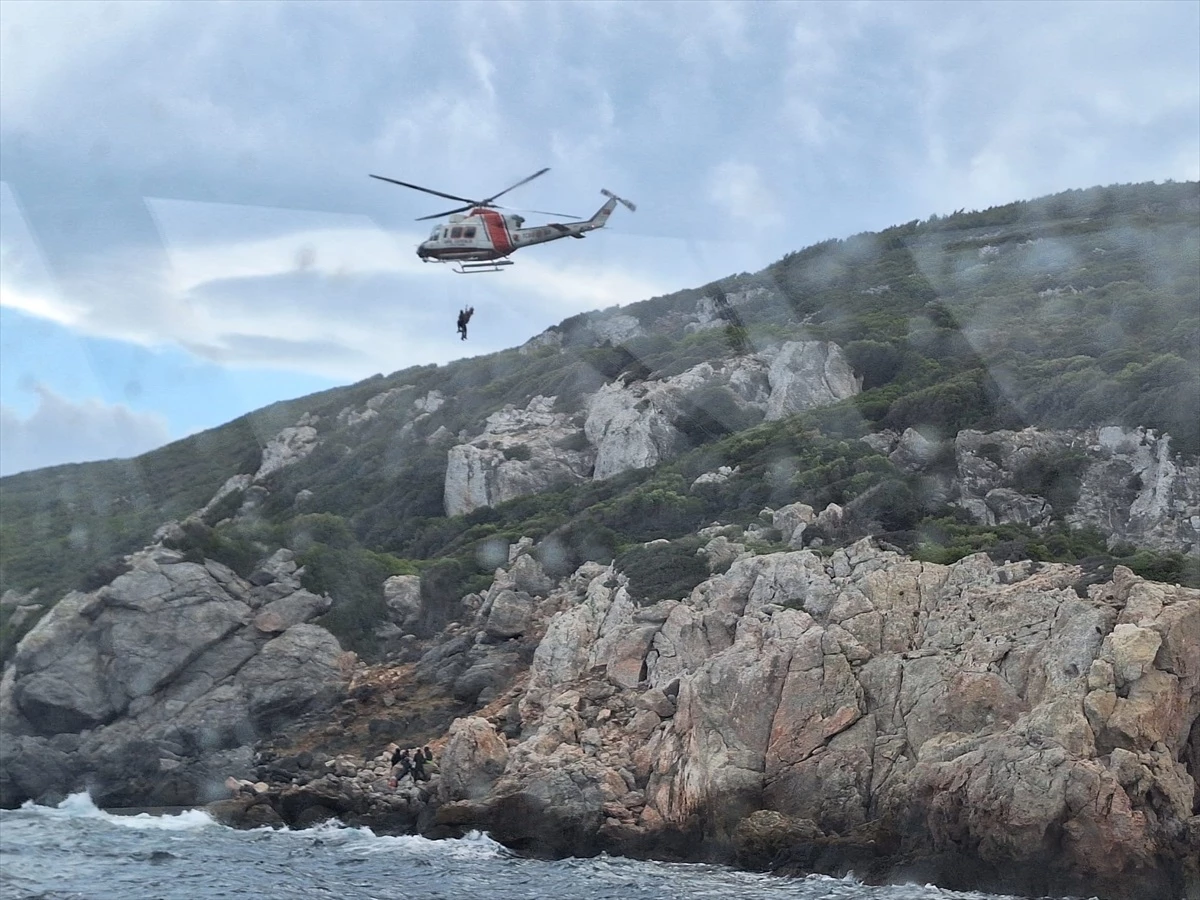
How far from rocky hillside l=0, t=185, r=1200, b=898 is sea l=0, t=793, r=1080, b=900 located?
106 cm

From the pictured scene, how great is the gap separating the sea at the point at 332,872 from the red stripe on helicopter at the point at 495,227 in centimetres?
1357

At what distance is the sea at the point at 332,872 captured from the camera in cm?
2448

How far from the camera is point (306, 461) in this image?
67375 mm

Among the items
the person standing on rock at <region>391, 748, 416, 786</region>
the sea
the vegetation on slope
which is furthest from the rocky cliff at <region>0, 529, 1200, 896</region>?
the vegetation on slope

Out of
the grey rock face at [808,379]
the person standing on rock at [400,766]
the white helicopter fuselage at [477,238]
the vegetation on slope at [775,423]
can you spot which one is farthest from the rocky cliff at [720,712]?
the grey rock face at [808,379]

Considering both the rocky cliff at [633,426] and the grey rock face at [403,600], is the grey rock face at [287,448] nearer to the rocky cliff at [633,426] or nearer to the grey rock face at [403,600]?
the rocky cliff at [633,426]

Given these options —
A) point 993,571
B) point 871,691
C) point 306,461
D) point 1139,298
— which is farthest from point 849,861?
point 306,461

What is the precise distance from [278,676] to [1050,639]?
2230 cm

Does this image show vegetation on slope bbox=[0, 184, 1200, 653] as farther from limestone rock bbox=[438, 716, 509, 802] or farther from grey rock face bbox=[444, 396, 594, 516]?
limestone rock bbox=[438, 716, 509, 802]

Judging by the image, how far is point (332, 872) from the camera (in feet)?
88.1

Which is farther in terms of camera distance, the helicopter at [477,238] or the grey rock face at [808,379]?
the grey rock face at [808,379]

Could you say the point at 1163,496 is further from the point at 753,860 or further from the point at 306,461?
the point at 306,461

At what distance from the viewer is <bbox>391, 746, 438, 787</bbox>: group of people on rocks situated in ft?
109

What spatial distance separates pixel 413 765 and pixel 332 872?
22.4ft
